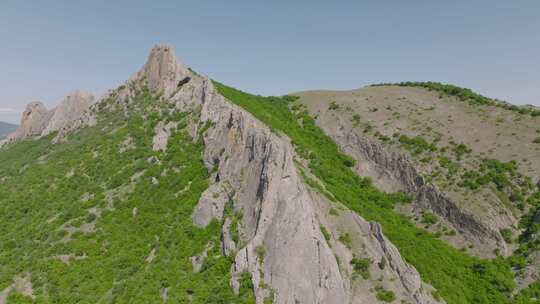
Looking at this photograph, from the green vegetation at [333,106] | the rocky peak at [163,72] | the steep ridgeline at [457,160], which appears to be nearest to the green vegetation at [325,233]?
the steep ridgeline at [457,160]

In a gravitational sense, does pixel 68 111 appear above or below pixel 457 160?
below

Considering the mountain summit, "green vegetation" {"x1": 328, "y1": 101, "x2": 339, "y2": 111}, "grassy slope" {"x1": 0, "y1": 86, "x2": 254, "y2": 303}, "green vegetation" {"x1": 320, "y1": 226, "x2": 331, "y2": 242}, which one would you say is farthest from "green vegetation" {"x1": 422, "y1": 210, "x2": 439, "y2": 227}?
"green vegetation" {"x1": 328, "y1": 101, "x2": 339, "y2": 111}

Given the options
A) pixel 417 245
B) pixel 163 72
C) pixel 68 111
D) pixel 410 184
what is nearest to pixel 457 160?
pixel 410 184

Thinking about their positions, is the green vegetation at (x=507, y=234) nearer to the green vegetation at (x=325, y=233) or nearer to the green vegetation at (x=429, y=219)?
the green vegetation at (x=429, y=219)

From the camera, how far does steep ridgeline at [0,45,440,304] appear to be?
2389 centimetres

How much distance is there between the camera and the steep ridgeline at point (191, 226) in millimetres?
23891

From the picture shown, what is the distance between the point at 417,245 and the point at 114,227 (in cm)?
3616

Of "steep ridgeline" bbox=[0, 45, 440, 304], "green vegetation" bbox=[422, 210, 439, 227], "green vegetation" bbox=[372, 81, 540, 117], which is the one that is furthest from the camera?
"green vegetation" bbox=[372, 81, 540, 117]

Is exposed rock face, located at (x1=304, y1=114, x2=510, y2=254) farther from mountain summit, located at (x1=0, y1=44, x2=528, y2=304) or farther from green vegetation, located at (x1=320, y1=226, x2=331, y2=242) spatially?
green vegetation, located at (x1=320, y1=226, x2=331, y2=242)

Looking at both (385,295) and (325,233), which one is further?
(325,233)

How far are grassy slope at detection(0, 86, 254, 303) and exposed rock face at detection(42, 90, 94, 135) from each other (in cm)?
2468

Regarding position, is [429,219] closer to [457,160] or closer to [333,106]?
[457,160]

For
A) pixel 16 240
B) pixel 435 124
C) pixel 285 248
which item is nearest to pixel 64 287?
pixel 16 240

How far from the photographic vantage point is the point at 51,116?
3226 inches
